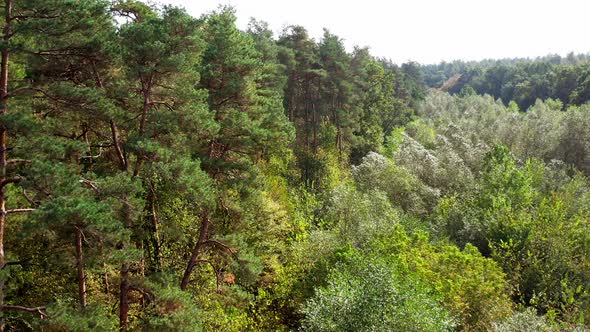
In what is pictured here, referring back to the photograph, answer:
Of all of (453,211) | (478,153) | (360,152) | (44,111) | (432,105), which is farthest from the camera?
(432,105)

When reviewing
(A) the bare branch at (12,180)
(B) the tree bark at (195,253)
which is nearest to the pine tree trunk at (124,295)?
(B) the tree bark at (195,253)

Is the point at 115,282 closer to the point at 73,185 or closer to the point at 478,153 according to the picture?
the point at 73,185

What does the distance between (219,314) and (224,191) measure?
203 inches

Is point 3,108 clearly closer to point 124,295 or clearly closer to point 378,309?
point 124,295

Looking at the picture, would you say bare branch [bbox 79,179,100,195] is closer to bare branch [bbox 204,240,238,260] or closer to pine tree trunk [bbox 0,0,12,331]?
pine tree trunk [bbox 0,0,12,331]

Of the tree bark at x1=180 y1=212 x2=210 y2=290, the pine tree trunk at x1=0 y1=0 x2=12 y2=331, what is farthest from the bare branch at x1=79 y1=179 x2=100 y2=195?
the tree bark at x1=180 y1=212 x2=210 y2=290

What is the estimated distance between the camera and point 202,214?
18.2m

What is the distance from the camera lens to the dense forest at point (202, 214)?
418 inches

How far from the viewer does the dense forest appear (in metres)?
10.6

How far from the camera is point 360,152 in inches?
1953

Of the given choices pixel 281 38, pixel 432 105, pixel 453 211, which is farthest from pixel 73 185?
pixel 432 105

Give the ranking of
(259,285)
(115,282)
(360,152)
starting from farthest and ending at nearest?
1. (360,152)
2. (259,285)
3. (115,282)

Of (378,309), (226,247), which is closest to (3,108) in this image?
(226,247)

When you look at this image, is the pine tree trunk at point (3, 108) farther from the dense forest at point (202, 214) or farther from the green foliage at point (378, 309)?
the green foliage at point (378, 309)
